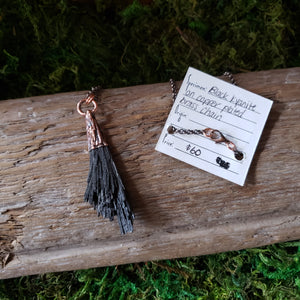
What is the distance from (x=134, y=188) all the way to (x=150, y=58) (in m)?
0.64

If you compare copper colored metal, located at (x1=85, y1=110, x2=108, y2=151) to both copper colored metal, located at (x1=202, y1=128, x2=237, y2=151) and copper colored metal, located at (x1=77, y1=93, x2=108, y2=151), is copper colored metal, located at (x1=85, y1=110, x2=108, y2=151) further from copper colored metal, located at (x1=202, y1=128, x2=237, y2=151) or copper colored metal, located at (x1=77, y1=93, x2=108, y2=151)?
copper colored metal, located at (x1=202, y1=128, x2=237, y2=151)

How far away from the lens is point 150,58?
1.44 metres

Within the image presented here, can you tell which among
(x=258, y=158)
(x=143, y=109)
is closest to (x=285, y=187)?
(x=258, y=158)

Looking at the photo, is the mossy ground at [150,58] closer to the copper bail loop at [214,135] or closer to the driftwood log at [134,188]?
the driftwood log at [134,188]

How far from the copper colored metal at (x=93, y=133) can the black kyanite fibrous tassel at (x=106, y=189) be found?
2 cm

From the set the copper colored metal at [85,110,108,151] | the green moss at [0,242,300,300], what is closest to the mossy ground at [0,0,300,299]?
the green moss at [0,242,300,300]

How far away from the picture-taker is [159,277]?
1.41 m

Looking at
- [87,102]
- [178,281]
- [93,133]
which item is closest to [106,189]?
[93,133]

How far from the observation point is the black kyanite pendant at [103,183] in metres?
1.06

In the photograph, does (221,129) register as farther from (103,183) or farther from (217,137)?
(103,183)

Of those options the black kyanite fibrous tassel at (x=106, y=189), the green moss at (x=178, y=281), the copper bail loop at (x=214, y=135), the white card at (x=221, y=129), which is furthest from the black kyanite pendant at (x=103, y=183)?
the green moss at (x=178, y=281)

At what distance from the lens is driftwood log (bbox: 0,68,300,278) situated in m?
1.11

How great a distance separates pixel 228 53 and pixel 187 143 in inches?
22.4

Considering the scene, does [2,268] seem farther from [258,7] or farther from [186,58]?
[258,7]
